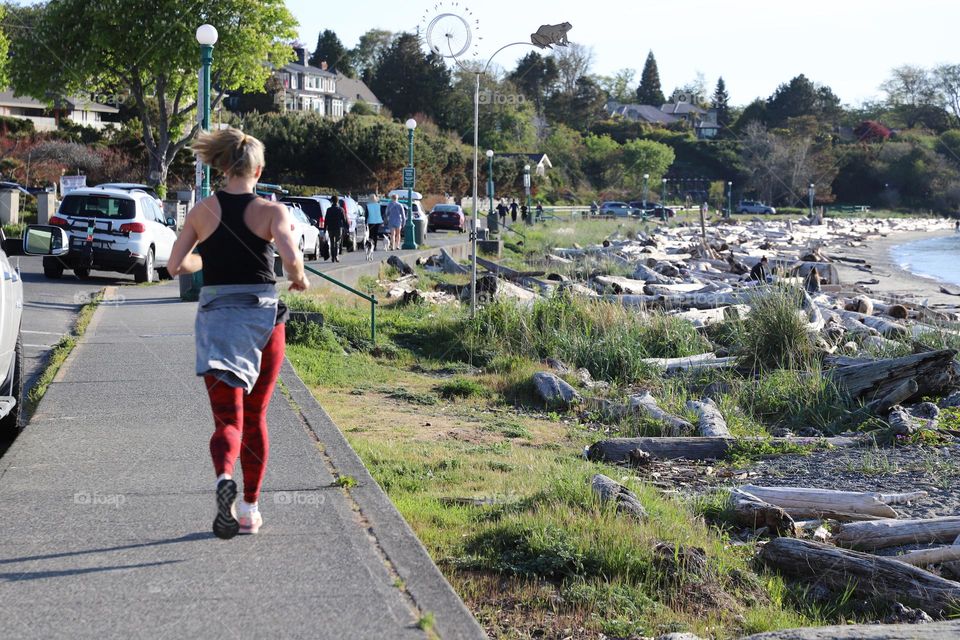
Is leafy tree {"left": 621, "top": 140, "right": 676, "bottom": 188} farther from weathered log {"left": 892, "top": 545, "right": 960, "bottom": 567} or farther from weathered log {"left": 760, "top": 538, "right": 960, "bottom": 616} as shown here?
weathered log {"left": 760, "top": 538, "right": 960, "bottom": 616}

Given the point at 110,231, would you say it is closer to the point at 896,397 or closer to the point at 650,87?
the point at 896,397

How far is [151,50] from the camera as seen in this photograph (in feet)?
152

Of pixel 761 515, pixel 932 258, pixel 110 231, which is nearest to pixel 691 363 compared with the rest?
pixel 761 515

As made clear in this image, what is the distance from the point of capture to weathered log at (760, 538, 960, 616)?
5547mm

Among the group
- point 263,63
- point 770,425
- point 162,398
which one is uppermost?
point 263,63

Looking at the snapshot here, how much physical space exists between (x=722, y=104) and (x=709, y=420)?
14442 centimetres

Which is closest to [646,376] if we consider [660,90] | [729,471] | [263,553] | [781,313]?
[781,313]

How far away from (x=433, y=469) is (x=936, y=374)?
6056 millimetres

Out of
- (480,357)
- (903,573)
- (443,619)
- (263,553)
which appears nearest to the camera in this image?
(443,619)

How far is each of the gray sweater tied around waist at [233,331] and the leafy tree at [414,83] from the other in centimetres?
8680

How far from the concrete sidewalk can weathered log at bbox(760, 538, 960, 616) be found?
202cm

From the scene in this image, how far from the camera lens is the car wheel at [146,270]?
2052 centimetres

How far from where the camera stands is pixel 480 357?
15641 millimetres

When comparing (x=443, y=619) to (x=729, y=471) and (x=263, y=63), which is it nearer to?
(x=729, y=471)
